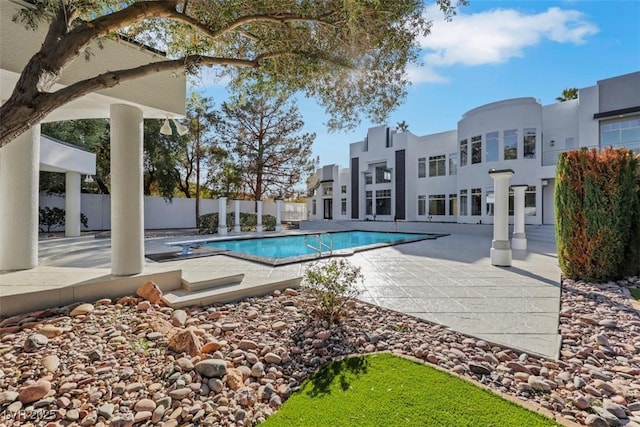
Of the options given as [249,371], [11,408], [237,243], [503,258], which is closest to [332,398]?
[249,371]

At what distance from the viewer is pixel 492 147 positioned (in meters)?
18.8

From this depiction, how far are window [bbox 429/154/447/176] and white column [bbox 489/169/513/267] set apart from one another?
15.3 meters

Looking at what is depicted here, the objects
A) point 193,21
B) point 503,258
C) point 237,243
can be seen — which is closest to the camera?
point 193,21

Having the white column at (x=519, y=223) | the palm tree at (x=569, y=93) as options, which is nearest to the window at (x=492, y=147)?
the palm tree at (x=569, y=93)

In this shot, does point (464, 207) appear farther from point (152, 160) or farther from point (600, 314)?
point (152, 160)

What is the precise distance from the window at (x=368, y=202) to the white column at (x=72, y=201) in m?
21.2

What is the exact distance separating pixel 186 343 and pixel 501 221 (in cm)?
818

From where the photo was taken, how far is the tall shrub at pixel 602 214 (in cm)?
595

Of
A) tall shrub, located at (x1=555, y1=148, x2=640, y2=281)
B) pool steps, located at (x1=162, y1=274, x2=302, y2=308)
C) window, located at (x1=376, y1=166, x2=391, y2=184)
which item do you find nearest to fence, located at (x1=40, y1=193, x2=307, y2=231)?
window, located at (x1=376, y1=166, x2=391, y2=184)

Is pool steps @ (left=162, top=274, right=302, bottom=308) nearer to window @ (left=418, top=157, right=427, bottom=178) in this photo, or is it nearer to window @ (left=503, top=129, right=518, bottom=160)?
window @ (left=503, top=129, right=518, bottom=160)

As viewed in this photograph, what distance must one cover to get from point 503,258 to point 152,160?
21966 millimetres

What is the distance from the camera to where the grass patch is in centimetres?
224

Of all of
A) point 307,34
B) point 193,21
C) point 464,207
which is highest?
point 307,34

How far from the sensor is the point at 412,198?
24.7m
